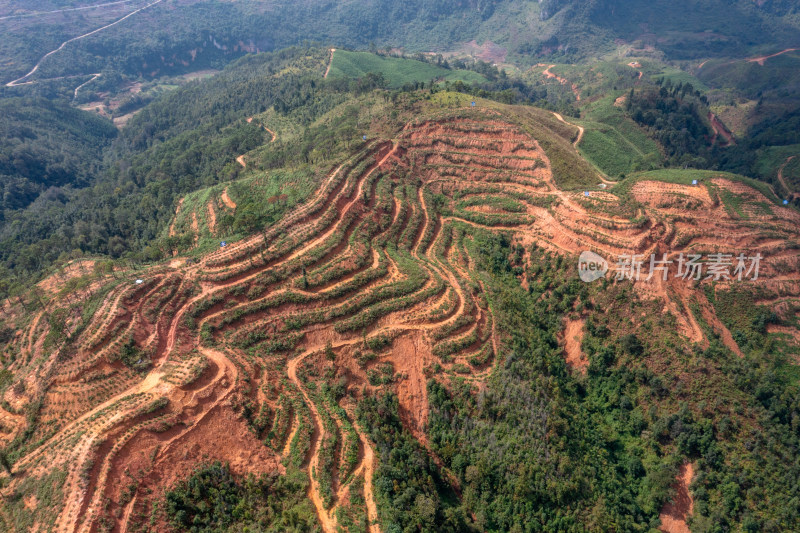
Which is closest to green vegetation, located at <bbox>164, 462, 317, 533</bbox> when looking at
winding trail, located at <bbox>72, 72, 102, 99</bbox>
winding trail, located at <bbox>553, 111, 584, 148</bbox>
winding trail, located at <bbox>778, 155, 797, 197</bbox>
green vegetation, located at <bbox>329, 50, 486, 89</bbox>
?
winding trail, located at <bbox>553, 111, 584, 148</bbox>

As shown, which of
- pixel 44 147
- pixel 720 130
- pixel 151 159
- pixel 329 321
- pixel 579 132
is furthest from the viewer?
pixel 44 147

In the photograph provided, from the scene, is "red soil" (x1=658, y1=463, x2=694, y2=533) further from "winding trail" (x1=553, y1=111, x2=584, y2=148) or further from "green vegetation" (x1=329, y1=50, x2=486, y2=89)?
"green vegetation" (x1=329, y1=50, x2=486, y2=89)

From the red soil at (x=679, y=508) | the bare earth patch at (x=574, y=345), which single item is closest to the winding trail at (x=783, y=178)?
the bare earth patch at (x=574, y=345)

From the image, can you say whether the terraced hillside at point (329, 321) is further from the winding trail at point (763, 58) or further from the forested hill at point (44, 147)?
the winding trail at point (763, 58)

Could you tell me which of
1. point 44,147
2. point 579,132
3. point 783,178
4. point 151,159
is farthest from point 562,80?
point 44,147

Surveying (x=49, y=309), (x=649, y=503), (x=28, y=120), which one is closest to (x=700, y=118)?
(x=649, y=503)

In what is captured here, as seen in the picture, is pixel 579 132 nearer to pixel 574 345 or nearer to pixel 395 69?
pixel 574 345

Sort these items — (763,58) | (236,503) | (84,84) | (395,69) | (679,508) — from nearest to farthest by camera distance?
(236,503)
(679,508)
(395,69)
(763,58)
(84,84)

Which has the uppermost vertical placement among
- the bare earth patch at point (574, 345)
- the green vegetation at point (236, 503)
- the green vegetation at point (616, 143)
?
the green vegetation at point (616, 143)
